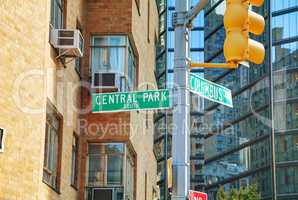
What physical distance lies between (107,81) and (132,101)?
966 centimetres

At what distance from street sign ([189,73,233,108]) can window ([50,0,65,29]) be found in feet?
24.8

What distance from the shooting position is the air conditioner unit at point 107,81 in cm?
2028

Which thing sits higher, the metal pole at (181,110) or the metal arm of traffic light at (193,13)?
the metal arm of traffic light at (193,13)

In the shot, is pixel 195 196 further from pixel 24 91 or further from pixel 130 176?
pixel 130 176

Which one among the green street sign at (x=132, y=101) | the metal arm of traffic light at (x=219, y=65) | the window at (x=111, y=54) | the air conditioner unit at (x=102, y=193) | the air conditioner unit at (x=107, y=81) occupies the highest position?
the window at (x=111, y=54)

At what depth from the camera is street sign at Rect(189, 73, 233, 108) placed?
10.4m

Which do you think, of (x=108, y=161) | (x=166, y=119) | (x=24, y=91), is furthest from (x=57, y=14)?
(x=166, y=119)

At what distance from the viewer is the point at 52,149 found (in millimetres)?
17203

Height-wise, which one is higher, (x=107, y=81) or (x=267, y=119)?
(x=267, y=119)

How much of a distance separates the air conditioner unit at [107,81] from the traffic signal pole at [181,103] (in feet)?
32.3

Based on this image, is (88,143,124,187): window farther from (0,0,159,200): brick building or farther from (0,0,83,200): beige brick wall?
(0,0,83,200): beige brick wall

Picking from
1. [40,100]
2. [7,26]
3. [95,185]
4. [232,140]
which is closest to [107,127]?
[95,185]

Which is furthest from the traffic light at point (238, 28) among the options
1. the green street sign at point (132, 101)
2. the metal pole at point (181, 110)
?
the green street sign at point (132, 101)

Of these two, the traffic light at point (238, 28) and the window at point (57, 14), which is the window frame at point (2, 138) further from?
the traffic light at point (238, 28)
